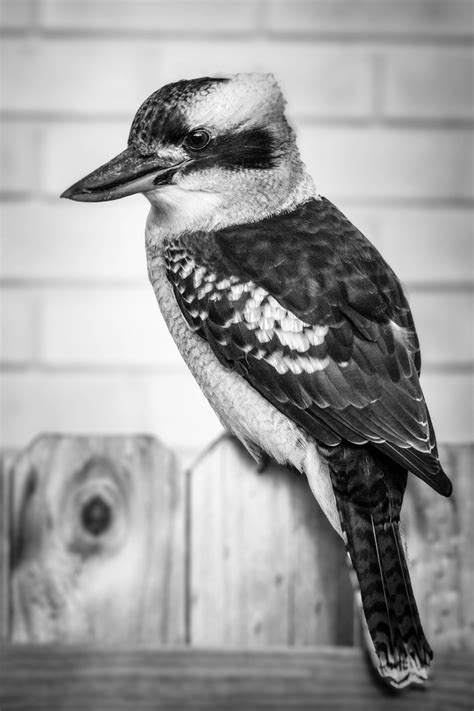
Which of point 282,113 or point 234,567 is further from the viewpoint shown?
point 234,567

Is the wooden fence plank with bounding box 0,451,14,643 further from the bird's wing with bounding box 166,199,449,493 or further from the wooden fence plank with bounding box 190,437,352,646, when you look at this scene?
the bird's wing with bounding box 166,199,449,493

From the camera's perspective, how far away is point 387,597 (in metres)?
0.37

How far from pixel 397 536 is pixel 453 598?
0.78 metres

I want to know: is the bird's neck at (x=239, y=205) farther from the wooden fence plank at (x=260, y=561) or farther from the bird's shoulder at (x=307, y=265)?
the wooden fence plank at (x=260, y=561)

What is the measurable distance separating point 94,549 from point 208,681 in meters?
0.20

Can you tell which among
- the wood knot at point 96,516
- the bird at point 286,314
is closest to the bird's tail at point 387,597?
the bird at point 286,314

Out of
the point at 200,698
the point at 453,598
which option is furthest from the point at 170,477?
the point at 453,598

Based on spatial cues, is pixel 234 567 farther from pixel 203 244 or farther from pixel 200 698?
pixel 203 244

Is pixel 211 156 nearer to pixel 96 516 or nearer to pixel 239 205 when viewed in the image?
pixel 239 205

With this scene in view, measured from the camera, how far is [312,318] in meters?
0.41

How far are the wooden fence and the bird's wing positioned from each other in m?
0.60

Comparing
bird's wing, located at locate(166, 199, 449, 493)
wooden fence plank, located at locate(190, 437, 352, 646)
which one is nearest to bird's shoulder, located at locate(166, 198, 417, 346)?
bird's wing, located at locate(166, 199, 449, 493)

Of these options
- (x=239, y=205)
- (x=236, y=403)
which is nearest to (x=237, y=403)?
(x=236, y=403)

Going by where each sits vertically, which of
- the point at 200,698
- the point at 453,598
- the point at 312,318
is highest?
the point at 312,318
